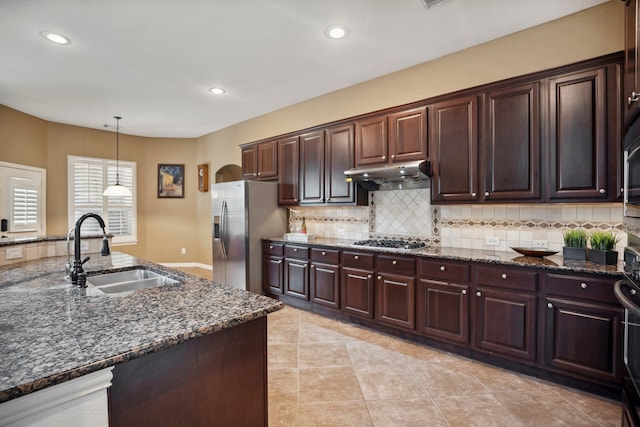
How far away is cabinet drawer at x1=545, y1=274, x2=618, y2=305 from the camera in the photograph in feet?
6.87

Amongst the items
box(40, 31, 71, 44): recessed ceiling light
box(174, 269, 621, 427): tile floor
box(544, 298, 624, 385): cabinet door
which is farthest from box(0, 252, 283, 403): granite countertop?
box(40, 31, 71, 44): recessed ceiling light

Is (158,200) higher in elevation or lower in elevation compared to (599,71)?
lower

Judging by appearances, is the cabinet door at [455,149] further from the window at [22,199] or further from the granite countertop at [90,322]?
the window at [22,199]

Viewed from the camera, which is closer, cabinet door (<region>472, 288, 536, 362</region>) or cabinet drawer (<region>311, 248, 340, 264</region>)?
cabinet door (<region>472, 288, 536, 362</region>)

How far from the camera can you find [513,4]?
2.46 meters

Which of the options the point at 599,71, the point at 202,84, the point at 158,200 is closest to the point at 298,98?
the point at 202,84

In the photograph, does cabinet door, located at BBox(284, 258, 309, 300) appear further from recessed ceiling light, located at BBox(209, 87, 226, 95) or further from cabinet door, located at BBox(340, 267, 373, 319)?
recessed ceiling light, located at BBox(209, 87, 226, 95)

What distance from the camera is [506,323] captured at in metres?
2.49

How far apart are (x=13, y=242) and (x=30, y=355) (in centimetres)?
209

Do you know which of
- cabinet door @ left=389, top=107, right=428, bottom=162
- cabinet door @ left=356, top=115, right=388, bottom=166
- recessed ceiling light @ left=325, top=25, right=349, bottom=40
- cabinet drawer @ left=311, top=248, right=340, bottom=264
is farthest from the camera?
cabinet drawer @ left=311, top=248, right=340, bottom=264

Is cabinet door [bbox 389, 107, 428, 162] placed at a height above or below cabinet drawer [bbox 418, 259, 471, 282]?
above

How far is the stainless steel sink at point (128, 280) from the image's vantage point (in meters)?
2.03

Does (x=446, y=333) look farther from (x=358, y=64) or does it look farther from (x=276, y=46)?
(x=276, y=46)

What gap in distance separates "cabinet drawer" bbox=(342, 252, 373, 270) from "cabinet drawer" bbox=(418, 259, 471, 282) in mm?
559
